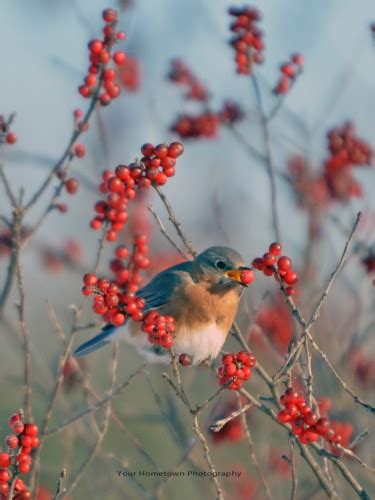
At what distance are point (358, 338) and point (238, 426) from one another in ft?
2.87

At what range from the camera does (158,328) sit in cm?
279

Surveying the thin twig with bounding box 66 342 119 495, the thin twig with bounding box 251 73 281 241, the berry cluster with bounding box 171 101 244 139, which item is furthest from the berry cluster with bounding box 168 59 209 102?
the thin twig with bounding box 66 342 119 495

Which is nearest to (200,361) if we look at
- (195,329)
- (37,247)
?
(195,329)

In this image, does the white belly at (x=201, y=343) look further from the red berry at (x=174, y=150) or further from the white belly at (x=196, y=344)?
the red berry at (x=174, y=150)

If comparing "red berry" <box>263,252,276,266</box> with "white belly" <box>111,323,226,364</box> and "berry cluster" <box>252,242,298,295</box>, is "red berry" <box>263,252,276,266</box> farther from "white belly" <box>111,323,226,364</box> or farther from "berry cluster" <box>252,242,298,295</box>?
"white belly" <box>111,323,226,364</box>

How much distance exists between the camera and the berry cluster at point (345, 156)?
4.69m

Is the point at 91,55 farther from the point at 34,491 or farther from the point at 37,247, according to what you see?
the point at 37,247

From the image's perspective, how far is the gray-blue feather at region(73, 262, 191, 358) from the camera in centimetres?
425

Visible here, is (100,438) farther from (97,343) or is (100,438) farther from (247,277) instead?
(97,343)

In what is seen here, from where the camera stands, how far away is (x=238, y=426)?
483cm

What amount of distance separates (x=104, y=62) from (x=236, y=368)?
1.45 m

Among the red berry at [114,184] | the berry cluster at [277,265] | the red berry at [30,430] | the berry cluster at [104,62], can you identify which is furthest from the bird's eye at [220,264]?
the red berry at [30,430]

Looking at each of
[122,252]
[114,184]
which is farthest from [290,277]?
[122,252]

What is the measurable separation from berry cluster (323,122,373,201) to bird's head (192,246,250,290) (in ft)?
3.40
